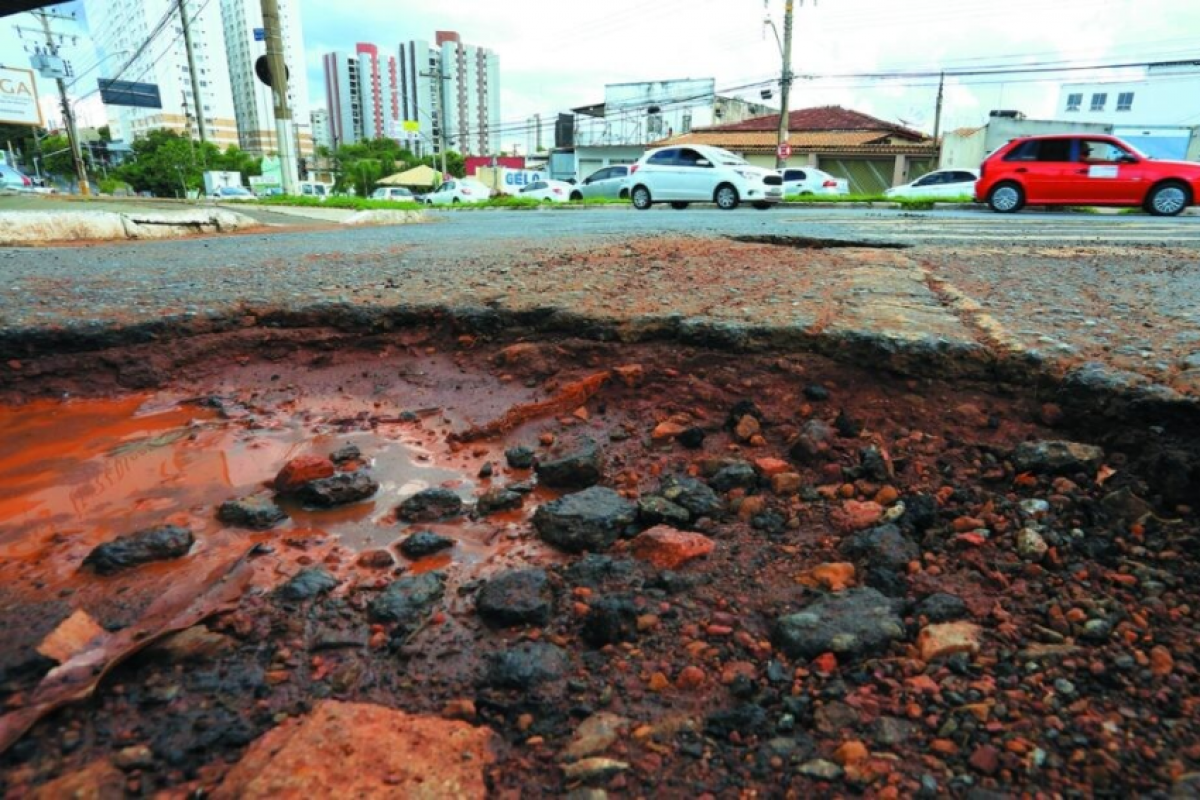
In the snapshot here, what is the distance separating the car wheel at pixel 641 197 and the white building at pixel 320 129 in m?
65.9

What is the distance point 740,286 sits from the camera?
3004 mm

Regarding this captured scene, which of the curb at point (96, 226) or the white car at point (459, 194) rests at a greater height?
the white car at point (459, 194)

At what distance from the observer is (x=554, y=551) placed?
1.54 meters

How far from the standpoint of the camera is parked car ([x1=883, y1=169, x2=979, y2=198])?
56.3 feet

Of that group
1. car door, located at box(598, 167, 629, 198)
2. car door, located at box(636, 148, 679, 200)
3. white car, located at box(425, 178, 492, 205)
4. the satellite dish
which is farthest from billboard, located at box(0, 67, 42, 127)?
car door, located at box(636, 148, 679, 200)

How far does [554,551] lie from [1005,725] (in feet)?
2.89

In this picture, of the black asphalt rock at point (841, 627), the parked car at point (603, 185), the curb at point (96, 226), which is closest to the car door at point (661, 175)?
the parked car at point (603, 185)

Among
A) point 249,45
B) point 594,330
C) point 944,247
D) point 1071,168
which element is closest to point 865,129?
point 1071,168

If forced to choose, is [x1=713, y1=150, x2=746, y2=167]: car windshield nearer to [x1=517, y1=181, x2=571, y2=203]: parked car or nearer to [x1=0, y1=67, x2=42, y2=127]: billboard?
[x1=517, y1=181, x2=571, y2=203]: parked car

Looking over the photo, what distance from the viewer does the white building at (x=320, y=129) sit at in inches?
2876

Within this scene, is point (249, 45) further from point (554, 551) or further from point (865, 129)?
point (554, 551)

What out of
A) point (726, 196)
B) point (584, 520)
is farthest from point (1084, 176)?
point (584, 520)

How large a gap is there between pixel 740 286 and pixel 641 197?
41.6 feet

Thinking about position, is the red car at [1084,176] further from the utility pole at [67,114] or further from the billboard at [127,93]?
the billboard at [127,93]
